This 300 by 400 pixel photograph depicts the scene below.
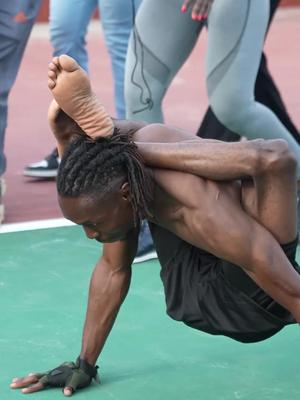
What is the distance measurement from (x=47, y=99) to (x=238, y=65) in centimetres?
370

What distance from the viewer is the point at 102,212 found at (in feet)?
10.9

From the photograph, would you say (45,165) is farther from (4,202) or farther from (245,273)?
(245,273)

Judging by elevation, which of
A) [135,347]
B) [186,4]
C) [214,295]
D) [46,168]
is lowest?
[46,168]

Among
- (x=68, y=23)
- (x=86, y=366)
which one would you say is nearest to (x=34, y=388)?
Result: (x=86, y=366)

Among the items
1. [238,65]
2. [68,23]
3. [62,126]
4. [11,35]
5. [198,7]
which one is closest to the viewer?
[62,126]

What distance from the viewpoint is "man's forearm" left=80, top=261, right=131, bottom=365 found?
386cm

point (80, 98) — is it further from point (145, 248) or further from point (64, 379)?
point (145, 248)

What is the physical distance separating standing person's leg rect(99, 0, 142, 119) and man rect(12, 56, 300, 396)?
2.03 m

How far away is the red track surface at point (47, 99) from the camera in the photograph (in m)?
6.04

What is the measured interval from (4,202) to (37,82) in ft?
10.3

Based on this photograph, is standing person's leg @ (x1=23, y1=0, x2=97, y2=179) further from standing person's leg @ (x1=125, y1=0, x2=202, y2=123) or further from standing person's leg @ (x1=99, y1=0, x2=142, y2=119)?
standing person's leg @ (x1=125, y1=0, x2=202, y2=123)

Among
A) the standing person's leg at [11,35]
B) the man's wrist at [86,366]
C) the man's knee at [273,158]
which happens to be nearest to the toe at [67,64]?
the man's knee at [273,158]

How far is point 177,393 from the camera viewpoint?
3.86 metres

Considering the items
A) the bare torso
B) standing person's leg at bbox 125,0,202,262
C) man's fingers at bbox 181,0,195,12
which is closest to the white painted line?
standing person's leg at bbox 125,0,202,262
